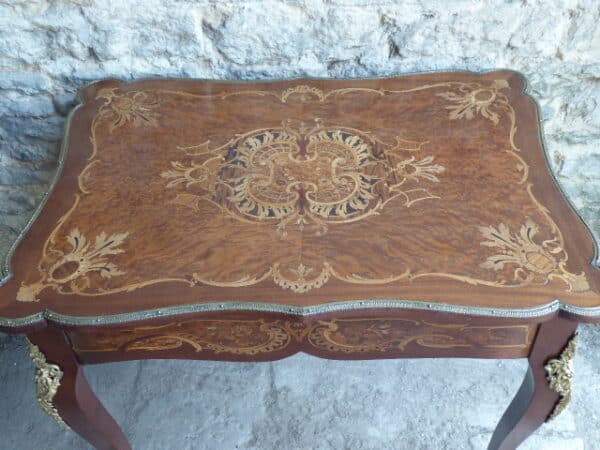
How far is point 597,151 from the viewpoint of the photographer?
200 centimetres

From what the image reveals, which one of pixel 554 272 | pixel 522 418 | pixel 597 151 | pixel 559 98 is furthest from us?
pixel 597 151

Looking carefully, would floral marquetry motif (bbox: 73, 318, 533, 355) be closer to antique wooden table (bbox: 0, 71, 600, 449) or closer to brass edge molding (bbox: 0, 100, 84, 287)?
antique wooden table (bbox: 0, 71, 600, 449)

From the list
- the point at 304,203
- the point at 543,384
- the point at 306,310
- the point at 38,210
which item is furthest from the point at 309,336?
the point at 38,210

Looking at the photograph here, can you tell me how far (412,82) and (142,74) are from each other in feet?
2.62

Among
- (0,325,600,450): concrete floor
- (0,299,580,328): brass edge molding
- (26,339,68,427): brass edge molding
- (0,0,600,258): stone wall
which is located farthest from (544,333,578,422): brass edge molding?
(26,339,68,427): brass edge molding

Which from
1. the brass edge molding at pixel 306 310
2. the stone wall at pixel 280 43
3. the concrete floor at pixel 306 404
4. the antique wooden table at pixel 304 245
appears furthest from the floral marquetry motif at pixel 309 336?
the stone wall at pixel 280 43

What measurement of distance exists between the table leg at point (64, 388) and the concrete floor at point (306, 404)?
399 millimetres

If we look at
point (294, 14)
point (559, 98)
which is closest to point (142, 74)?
point (294, 14)

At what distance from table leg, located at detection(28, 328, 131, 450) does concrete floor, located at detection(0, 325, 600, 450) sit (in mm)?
399

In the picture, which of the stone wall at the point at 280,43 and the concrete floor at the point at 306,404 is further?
the concrete floor at the point at 306,404

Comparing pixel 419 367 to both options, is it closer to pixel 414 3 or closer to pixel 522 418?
pixel 522 418

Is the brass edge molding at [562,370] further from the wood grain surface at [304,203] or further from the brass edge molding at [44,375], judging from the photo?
the brass edge molding at [44,375]

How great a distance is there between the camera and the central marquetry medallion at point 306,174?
1301 mm

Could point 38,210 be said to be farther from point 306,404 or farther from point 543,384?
point 543,384
